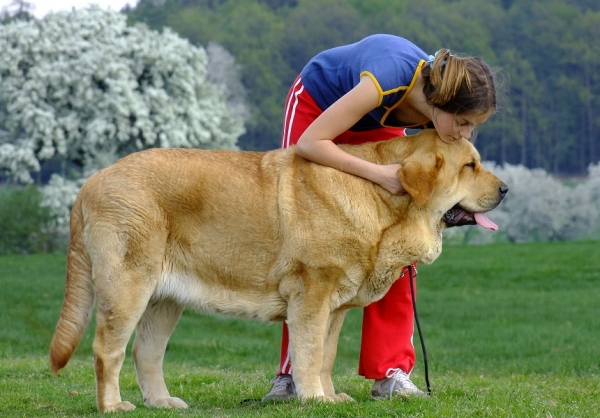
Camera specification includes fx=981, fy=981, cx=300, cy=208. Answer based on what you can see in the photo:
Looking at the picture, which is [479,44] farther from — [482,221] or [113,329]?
[113,329]

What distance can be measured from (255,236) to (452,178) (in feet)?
3.97

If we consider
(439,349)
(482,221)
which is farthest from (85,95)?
(482,221)

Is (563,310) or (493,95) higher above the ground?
(493,95)

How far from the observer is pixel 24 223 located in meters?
25.0

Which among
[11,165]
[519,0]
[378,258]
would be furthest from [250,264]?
[519,0]

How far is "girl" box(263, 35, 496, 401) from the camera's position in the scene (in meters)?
5.62

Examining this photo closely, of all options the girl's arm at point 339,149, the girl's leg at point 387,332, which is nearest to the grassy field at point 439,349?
the girl's leg at point 387,332

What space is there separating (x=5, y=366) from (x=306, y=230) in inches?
166

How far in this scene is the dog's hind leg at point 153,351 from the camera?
6.22 meters

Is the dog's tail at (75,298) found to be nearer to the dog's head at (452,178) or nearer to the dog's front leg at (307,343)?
the dog's front leg at (307,343)

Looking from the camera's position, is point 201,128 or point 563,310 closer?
point 563,310

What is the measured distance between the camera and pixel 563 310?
16906 millimetres

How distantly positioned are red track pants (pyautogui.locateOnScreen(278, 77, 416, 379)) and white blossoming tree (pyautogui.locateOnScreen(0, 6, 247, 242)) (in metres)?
20.7

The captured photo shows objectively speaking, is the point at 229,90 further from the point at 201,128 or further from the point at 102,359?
the point at 102,359
